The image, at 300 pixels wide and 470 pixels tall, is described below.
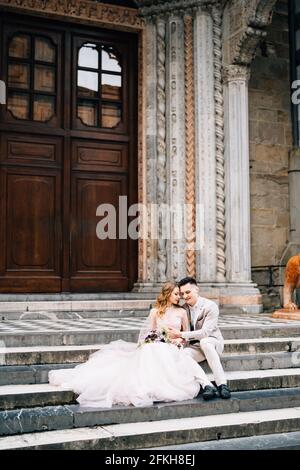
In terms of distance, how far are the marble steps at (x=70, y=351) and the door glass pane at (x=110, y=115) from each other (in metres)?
4.99

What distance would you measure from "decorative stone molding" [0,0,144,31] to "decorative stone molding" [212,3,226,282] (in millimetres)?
1267

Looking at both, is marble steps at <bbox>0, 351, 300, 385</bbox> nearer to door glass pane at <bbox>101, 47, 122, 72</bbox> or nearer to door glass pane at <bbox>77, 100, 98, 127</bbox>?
door glass pane at <bbox>77, 100, 98, 127</bbox>

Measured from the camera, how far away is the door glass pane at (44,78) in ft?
31.8

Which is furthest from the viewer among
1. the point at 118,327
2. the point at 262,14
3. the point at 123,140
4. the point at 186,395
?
the point at 123,140

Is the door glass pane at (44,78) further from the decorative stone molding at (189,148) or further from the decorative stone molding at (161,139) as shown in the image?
the decorative stone molding at (189,148)

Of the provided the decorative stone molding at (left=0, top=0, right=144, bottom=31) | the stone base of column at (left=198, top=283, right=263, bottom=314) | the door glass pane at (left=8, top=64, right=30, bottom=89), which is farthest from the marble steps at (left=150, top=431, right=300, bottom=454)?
the decorative stone molding at (left=0, top=0, right=144, bottom=31)

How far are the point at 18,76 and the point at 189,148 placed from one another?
2.88m

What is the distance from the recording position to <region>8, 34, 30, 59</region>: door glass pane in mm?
9586

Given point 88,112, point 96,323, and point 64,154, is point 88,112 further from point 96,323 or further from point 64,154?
point 96,323

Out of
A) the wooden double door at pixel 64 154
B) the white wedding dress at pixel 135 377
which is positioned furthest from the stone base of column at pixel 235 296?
the white wedding dress at pixel 135 377

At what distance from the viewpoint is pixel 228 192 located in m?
9.83
